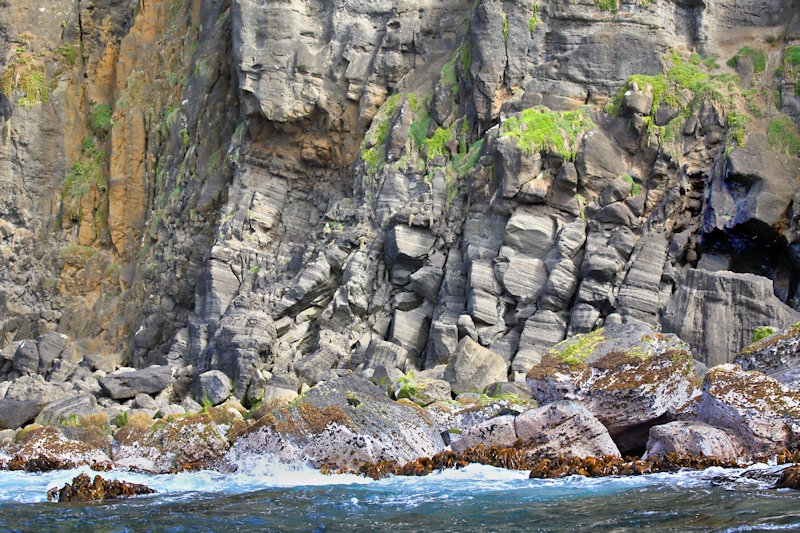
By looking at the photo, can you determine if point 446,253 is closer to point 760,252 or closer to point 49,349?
point 760,252

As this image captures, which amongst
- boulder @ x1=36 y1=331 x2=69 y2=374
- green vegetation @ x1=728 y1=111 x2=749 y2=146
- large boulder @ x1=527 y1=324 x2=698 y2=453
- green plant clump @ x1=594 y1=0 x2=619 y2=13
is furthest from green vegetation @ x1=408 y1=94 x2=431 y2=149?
boulder @ x1=36 y1=331 x2=69 y2=374

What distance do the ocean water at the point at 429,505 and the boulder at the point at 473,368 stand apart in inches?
265

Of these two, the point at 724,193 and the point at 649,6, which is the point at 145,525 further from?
the point at 649,6

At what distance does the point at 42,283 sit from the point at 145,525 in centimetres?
3537

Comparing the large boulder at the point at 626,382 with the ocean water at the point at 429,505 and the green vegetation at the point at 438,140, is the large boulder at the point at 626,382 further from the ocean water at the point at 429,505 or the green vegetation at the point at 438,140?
the green vegetation at the point at 438,140

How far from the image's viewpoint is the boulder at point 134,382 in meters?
27.1

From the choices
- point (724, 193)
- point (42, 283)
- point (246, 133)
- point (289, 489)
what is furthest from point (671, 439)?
point (42, 283)

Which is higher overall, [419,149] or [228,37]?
[228,37]

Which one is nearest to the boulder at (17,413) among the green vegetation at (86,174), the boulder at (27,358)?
the boulder at (27,358)

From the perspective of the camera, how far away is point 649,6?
29.8 metres

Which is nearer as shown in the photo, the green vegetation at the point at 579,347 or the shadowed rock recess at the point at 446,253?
the shadowed rock recess at the point at 446,253

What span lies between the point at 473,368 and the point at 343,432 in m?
6.92

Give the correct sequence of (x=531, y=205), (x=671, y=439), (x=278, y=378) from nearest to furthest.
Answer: (x=671, y=439)
(x=278, y=378)
(x=531, y=205)

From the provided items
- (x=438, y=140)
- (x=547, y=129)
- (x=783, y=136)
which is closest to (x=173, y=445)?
(x=547, y=129)
